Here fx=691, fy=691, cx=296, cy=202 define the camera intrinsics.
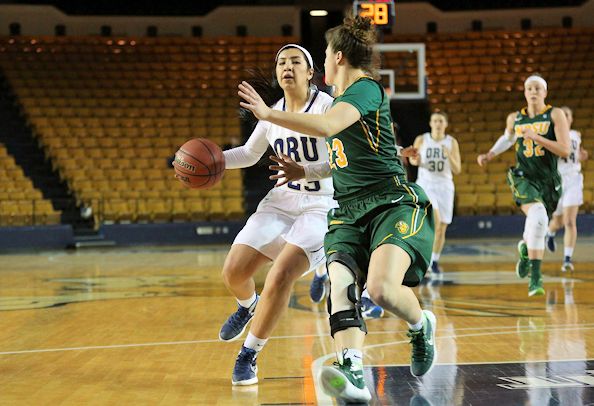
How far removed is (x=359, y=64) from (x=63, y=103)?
1470 cm

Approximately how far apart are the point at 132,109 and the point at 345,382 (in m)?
14.8

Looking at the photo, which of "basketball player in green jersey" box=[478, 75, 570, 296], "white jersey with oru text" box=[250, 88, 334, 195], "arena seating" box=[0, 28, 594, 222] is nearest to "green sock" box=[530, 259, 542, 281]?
"basketball player in green jersey" box=[478, 75, 570, 296]

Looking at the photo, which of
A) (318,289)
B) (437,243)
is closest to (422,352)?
(318,289)

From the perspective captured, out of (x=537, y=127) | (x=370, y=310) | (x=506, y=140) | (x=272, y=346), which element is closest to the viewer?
(x=272, y=346)

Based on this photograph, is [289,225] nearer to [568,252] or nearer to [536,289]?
[536,289]

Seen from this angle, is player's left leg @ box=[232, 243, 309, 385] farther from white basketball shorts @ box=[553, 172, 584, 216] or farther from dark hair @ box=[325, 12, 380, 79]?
white basketball shorts @ box=[553, 172, 584, 216]

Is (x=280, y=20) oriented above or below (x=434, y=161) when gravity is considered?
above

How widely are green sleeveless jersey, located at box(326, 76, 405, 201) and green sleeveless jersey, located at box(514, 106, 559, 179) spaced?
3.57 meters

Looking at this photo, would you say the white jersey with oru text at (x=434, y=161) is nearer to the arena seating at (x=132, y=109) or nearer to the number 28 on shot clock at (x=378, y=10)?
the number 28 on shot clock at (x=378, y=10)

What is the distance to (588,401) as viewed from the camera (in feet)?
9.98

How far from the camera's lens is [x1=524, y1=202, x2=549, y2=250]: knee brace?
626 cm

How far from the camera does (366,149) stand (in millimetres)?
3205

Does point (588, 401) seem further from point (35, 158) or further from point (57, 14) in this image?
point (57, 14)

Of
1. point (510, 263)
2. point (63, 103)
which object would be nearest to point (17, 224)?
point (63, 103)
